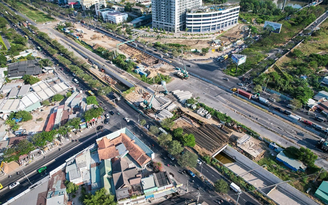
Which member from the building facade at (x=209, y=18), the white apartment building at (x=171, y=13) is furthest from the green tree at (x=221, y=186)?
the white apartment building at (x=171, y=13)

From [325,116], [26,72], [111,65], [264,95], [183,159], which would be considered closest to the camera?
[183,159]

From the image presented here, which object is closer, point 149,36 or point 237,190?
point 237,190

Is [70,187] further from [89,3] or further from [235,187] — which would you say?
[89,3]

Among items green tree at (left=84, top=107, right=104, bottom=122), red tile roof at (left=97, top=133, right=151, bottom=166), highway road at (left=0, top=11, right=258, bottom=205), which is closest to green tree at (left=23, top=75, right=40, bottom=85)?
highway road at (left=0, top=11, right=258, bottom=205)

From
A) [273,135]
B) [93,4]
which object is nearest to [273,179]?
[273,135]

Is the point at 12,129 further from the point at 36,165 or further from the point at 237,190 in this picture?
the point at 237,190

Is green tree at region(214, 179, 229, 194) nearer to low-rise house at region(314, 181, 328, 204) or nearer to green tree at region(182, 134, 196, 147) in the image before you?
green tree at region(182, 134, 196, 147)
